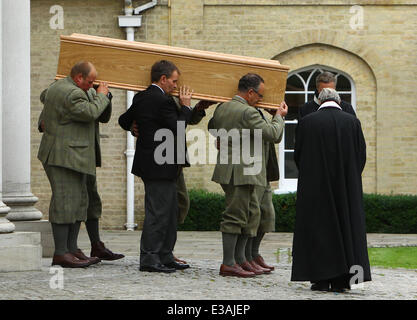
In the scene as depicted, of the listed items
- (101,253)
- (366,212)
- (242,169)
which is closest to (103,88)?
(242,169)

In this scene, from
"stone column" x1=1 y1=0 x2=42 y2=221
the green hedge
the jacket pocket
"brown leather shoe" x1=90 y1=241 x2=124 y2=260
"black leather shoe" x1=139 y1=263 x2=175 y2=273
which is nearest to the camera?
"black leather shoe" x1=139 y1=263 x2=175 y2=273

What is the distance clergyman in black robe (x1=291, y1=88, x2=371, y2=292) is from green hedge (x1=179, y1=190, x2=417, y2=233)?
8442 mm

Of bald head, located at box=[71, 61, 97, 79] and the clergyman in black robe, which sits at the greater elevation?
bald head, located at box=[71, 61, 97, 79]

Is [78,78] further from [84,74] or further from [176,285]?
[176,285]

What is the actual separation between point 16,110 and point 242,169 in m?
2.81

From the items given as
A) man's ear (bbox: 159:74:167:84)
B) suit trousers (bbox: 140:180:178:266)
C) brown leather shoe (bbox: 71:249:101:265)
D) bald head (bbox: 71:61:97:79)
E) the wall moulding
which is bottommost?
brown leather shoe (bbox: 71:249:101:265)

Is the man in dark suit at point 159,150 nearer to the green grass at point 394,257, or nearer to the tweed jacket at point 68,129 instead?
the tweed jacket at point 68,129

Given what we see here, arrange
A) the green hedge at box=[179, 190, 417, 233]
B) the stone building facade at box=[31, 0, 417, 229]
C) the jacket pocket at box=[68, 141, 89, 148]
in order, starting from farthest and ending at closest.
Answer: the stone building facade at box=[31, 0, 417, 229], the green hedge at box=[179, 190, 417, 233], the jacket pocket at box=[68, 141, 89, 148]

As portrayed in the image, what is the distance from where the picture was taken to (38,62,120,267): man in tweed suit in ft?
27.6

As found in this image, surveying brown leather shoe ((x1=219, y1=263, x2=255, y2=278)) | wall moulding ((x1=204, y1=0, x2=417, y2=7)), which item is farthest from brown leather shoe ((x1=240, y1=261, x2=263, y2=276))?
wall moulding ((x1=204, y1=0, x2=417, y2=7))

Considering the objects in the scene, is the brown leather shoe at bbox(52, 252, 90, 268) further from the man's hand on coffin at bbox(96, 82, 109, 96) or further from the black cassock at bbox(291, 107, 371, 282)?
the black cassock at bbox(291, 107, 371, 282)

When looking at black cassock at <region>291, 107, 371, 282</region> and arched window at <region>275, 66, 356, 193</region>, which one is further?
arched window at <region>275, 66, 356, 193</region>

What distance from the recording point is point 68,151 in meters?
8.47

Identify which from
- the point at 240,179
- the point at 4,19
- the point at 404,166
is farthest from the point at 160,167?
the point at 404,166
